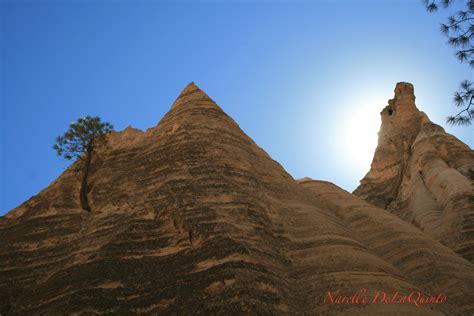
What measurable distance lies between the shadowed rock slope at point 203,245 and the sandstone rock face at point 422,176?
11.2 ft

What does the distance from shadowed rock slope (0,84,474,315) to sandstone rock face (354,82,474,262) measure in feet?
11.2

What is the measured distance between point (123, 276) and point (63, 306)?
1209 mm

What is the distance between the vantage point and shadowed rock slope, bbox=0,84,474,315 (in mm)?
8125

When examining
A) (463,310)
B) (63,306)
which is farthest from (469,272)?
(63,306)

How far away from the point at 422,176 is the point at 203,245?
19641mm

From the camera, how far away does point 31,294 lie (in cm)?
955

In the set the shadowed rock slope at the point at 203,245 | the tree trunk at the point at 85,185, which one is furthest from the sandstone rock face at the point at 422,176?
the tree trunk at the point at 85,185

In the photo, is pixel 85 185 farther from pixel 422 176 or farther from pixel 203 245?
pixel 422 176

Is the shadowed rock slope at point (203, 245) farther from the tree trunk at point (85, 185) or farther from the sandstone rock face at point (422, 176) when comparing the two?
the sandstone rock face at point (422, 176)

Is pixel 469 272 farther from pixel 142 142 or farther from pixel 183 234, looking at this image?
pixel 142 142

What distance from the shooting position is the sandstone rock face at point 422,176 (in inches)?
703

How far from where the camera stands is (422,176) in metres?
25.1

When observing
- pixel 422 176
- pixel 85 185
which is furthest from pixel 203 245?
pixel 422 176

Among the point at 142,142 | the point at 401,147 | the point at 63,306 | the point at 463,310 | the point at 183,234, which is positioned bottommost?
the point at 463,310
